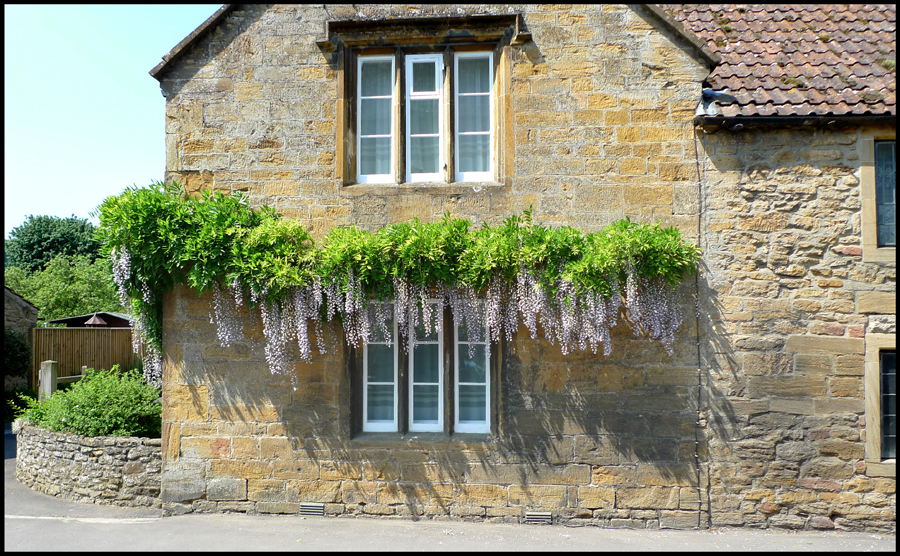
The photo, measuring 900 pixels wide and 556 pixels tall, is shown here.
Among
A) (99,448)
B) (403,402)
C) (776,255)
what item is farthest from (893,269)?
(99,448)

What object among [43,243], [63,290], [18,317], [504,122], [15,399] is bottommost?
[15,399]

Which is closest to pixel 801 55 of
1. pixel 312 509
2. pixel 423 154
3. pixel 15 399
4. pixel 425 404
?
pixel 423 154

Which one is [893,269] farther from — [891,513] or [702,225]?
[891,513]

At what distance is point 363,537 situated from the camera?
5758 millimetres

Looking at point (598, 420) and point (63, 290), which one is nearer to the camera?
point (598, 420)

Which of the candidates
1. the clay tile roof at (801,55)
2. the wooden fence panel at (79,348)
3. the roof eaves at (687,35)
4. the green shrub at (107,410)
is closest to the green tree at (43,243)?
the wooden fence panel at (79,348)

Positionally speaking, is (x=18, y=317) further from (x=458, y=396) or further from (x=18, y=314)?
(x=458, y=396)

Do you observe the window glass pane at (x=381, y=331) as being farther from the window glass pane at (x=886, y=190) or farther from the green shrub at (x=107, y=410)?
the window glass pane at (x=886, y=190)

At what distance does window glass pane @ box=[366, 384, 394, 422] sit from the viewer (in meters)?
6.57

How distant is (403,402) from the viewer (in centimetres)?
647

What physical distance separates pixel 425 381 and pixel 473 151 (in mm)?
2779

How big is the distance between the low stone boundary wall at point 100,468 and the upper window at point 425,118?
14.2 ft

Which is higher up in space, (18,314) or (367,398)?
(18,314)

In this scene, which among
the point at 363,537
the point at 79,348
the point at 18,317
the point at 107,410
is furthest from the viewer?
the point at 79,348
